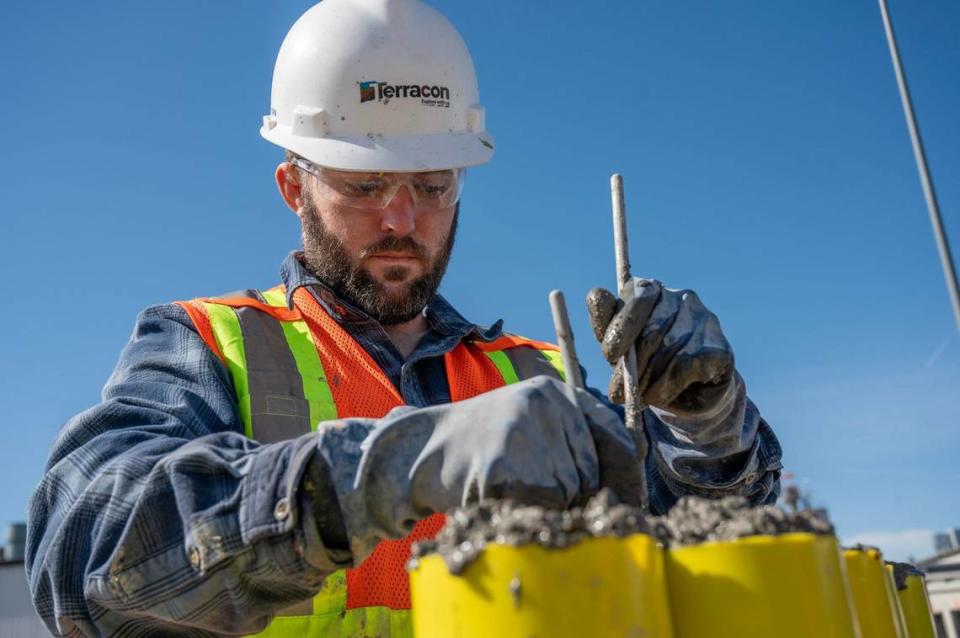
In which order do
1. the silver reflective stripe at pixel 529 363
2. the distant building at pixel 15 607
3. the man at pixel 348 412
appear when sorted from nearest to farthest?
the man at pixel 348 412 → the silver reflective stripe at pixel 529 363 → the distant building at pixel 15 607

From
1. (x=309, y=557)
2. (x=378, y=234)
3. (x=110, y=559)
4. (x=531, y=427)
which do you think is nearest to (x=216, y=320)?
(x=378, y=234)

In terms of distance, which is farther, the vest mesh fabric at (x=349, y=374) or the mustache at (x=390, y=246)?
the mustache at (x=390, y=246)

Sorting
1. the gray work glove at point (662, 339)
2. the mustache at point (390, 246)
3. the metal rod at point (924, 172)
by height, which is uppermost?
the metal rod at point (924, 172)

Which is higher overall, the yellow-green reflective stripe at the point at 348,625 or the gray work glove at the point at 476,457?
the gray work glove at the point at 476,457

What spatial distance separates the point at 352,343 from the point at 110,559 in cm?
146

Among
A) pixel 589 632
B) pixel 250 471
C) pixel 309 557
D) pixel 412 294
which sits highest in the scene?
pixel 412 294

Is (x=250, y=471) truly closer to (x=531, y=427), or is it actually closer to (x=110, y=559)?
(x=110, y=559)

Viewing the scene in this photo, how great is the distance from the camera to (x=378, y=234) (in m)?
3.46

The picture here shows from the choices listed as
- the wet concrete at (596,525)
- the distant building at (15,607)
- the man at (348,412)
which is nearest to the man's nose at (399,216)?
the man at (348,412)

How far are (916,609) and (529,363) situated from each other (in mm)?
1875

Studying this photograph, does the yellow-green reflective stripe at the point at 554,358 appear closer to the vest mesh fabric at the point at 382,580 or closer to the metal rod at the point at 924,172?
the vest mesh fabric at the point at 382,580

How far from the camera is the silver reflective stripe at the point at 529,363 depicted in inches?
147

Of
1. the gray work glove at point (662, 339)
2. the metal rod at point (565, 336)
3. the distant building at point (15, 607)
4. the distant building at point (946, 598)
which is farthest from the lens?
the distant building at point (946, 598)

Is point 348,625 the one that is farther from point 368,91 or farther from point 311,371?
point 368,91
